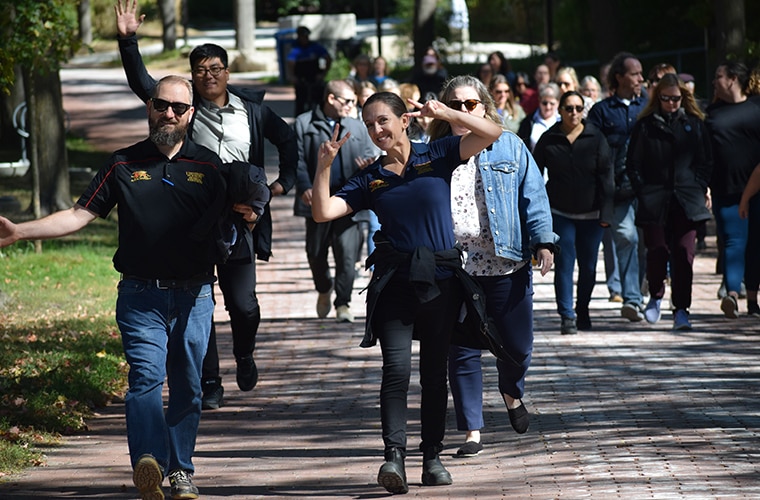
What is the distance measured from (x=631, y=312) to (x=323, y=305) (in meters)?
2.78

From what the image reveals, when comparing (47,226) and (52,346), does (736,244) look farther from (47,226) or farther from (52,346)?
(47,226)

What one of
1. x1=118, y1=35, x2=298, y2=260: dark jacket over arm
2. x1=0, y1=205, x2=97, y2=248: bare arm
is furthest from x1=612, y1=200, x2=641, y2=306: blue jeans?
x1=0, y1=205, x2=97, y2=248: bare arm

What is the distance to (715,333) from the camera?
11117 millimetres

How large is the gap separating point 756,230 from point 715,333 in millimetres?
1217

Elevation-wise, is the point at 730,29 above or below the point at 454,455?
above

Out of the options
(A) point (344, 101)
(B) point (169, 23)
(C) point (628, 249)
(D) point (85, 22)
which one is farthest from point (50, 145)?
(D) point (85, 22)

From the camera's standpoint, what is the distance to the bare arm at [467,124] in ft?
20.8

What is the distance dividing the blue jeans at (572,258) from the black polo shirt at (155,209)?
5465 millimetres

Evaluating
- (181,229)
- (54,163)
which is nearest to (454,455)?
(181,229)

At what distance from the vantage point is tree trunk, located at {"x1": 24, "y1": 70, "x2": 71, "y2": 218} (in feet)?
64.7

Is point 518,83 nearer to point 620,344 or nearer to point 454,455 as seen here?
point 620,344

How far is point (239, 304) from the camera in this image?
332 inches

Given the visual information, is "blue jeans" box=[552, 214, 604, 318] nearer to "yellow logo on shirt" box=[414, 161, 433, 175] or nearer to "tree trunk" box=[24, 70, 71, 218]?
"yellow logo on shirt" box=[414, 161, 433, 175]

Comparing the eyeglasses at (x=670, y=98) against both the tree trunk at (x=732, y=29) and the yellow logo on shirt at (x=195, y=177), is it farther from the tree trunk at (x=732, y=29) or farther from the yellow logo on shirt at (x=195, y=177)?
the tree trunk at (x=732, y=29)
